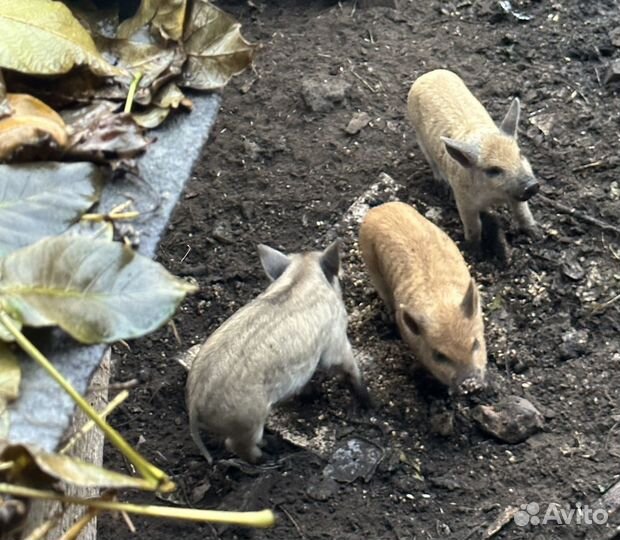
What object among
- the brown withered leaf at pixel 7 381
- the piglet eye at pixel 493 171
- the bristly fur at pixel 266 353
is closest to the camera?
the brown withered leaf at pixel 7 381

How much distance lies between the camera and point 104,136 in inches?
99.3

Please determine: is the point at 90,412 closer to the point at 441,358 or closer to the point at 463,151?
the point at 441,358

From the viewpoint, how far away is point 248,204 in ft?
16.2

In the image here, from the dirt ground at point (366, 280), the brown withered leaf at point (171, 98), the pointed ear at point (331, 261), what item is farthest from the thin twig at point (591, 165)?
the brown withered leaf at point (171, 98)

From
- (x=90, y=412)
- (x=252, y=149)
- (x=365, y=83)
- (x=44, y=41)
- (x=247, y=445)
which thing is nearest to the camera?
(x=90, y=412)

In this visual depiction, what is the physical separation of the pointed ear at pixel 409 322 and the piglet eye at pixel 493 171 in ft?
2.86

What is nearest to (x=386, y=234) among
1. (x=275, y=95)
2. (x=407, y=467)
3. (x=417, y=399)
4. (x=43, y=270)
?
(x=417, y=399)

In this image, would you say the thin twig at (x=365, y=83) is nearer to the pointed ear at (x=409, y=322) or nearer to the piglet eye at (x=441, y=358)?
the pointed ear at (x=409, y=322)

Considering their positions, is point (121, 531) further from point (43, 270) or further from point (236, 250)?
point (43, 270)

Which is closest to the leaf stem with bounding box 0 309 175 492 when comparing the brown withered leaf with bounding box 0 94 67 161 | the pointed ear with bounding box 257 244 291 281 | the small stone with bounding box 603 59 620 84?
the brown withered leaf with bounding box 0 94 67 161

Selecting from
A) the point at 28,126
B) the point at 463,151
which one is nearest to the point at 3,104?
the point at 28,126

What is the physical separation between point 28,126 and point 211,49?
0.74 meters

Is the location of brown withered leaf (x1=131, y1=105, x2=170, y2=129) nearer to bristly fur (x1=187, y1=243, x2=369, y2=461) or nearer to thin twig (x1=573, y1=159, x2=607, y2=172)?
bristly fur (x1=187, y1=243, x2=369, y2=461)

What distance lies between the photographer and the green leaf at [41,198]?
226 cm
